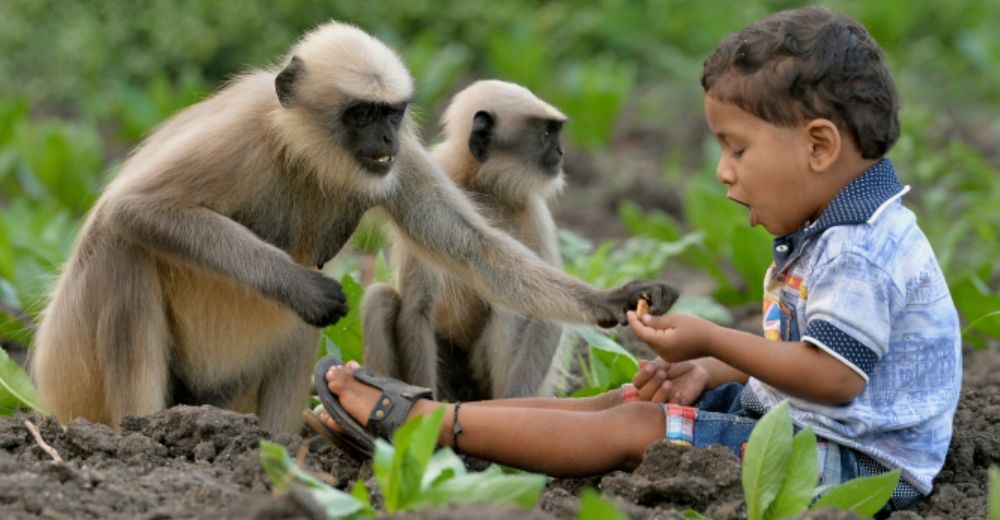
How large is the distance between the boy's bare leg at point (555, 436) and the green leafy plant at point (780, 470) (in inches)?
22.4

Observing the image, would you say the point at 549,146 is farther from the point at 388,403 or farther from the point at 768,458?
the point at 768,458

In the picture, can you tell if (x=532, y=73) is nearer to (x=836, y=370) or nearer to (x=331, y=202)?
(x=331, y=202)

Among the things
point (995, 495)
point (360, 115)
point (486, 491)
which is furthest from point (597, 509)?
point (360, 115)

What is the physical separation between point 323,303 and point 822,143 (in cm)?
169

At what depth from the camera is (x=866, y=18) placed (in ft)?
46.8

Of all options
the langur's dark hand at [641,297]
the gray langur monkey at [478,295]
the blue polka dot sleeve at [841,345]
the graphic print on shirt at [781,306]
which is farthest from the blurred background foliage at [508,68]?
the blue polka dot sleeve at [841,345]

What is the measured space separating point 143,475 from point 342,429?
659 millimetres

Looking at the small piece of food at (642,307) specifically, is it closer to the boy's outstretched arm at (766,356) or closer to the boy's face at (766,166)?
the boy's outstretched arm at (766,356)

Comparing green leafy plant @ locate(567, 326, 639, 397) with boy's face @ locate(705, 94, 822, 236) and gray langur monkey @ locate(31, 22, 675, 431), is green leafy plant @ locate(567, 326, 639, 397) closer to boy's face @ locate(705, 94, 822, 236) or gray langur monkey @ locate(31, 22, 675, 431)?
gray langur monkey @ locate(31, 22, 675, 431)

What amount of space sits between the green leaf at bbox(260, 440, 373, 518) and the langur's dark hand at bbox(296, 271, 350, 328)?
1243mm

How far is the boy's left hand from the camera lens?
15.1ft

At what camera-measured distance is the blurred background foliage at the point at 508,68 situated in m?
10.6

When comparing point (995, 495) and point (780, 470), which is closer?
point (995, 495)

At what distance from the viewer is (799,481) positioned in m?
4.26
